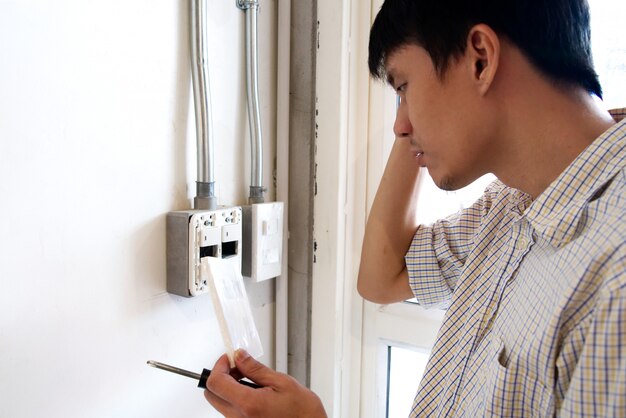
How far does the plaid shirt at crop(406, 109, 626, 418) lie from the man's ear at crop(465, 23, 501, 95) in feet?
0.46

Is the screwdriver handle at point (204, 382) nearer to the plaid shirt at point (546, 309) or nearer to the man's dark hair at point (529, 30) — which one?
the plaid shirt at point (546, 309)

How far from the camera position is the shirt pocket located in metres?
0.47

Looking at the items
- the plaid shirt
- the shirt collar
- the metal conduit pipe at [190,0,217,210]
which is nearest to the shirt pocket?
the plaid shirt

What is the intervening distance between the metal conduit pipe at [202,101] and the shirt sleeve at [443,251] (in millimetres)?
383

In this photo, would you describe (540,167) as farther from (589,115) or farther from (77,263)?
(77,263)

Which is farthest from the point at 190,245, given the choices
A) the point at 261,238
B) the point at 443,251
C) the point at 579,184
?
the point at 579,184

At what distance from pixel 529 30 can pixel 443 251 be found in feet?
1.25

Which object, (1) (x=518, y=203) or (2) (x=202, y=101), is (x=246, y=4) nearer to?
(2) (x=202, y=101)

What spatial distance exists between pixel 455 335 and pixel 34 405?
567mm

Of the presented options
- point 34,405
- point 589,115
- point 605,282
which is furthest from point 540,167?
point 34,405

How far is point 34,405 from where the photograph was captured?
0.56 metres

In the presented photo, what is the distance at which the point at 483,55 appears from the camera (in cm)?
55

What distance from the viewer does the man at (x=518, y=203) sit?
424 mm

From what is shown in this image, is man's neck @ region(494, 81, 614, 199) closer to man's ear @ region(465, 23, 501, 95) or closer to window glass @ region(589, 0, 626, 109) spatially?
man's ear @ region(465, 23, 501, 95)
